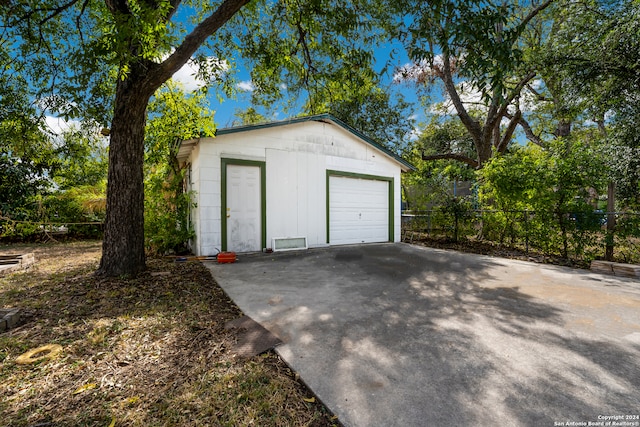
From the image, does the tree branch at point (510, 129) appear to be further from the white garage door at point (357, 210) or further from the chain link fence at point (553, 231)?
the white garage door at point (357, 210)

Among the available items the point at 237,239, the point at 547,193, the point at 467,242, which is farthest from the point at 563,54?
the point at 237,239

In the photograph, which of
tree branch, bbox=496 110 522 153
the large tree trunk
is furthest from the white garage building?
tree branch, bbox=496 110 522 153

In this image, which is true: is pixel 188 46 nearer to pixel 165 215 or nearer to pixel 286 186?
pixel 286 186

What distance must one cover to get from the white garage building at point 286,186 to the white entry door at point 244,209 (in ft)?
0.08

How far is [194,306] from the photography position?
10.7 ft

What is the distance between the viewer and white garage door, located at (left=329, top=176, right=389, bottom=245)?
8031 millimetres

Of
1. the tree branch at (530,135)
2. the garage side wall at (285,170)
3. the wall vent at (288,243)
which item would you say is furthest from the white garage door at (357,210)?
the tree branch at (530,135)

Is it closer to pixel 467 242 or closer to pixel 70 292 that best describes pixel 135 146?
pixel 70 292

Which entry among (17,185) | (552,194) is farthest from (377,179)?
(17,185)

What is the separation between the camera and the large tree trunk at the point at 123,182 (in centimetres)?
410

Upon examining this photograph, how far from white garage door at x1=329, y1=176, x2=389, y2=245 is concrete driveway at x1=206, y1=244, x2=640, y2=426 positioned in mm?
3455

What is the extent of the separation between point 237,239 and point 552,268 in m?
6.73

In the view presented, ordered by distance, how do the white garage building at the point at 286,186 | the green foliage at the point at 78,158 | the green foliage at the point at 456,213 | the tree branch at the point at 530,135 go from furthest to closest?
1. the tree branch at the point at 530,135
2. the green foliage at the point at 456,213
3. the white garage building at the point at 286,186
4. the green foliage at the point at 78,158

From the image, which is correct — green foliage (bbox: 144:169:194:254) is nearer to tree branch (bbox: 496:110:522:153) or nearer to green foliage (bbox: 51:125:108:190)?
green foliage (bbox: 51:125:108:190)
